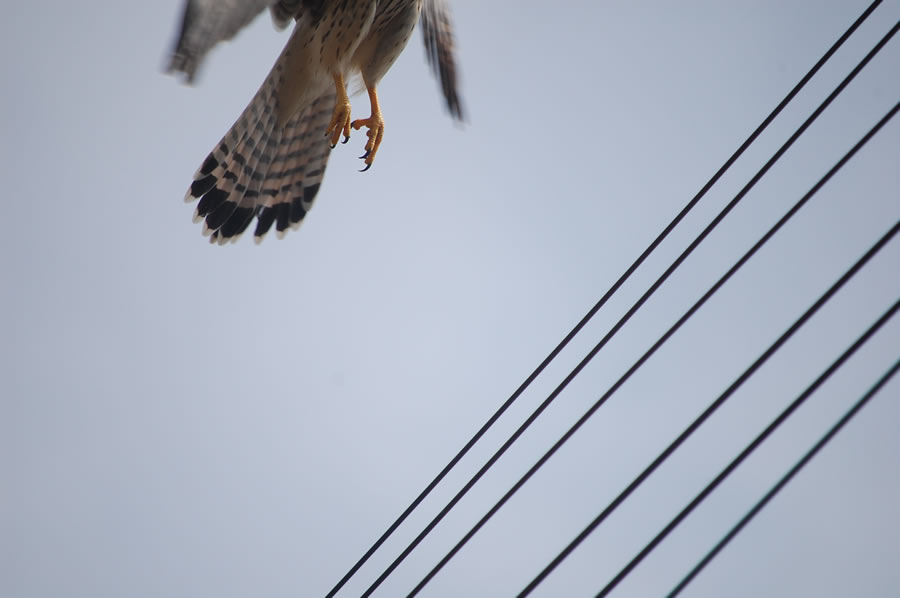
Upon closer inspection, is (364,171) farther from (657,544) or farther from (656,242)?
(657,544)

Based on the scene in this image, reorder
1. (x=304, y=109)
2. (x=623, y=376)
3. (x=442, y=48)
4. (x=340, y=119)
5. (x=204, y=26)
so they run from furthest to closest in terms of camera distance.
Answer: (x=304, y=109) → (x=442, y=48) → (x=340, y=119) → (x=204, y=26) → (x=623, y=376)

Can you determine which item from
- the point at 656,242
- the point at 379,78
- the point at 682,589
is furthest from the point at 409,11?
the point at 682,589

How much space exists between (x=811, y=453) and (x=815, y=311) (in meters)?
0.30

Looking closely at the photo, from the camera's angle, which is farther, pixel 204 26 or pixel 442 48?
pixel 442 48

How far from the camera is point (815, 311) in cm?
149

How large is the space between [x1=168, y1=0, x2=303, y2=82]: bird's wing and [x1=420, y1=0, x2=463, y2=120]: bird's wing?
6.25 ft

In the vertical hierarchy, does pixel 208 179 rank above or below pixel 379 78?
below

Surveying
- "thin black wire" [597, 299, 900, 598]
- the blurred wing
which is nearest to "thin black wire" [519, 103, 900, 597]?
"thin black wire" [597, 299, 900, 598]

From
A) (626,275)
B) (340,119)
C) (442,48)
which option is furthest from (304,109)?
(626,275)

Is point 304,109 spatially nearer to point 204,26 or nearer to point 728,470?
point 204,26

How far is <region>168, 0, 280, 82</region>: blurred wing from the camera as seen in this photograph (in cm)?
261

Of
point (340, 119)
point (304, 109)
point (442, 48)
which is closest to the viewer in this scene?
point (340, 119)

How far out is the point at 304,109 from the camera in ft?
17.2

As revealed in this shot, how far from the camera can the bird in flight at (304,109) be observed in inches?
177
